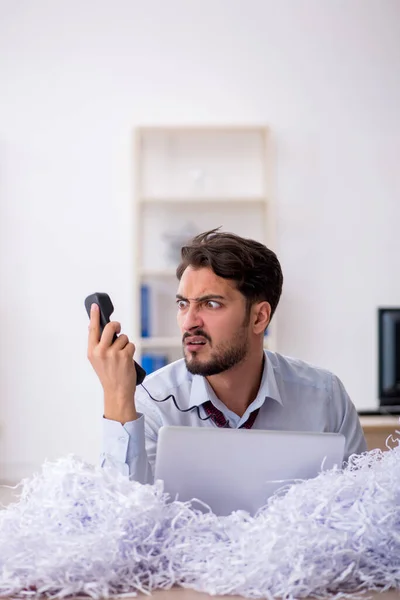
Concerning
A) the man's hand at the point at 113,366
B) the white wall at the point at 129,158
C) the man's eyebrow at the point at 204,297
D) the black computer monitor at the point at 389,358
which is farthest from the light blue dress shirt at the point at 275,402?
the white wall at the point at 129,158

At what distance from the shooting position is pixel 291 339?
453cm

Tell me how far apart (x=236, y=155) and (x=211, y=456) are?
3.43 m

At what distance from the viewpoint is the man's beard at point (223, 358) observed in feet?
6.01

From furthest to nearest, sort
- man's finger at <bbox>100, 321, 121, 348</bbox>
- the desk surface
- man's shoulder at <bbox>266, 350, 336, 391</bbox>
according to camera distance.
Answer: man's shoulder at <bbox>266, 350, 336, 391</bbox>
man's finger at <bbox>100, 321, 121, 348</bbox>
the desk surface

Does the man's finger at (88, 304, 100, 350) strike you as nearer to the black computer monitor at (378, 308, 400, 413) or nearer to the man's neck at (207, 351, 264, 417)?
the man's neck at (207, 351, 264, 417)

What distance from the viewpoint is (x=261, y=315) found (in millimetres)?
2018

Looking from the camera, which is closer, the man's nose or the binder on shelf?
the man's nose

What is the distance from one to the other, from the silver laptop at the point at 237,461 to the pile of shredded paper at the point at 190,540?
8cm

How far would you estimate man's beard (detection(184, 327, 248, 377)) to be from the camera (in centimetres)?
183

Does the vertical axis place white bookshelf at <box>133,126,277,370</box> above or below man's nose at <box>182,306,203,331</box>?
above

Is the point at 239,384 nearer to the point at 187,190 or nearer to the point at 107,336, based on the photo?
the point at 107,336

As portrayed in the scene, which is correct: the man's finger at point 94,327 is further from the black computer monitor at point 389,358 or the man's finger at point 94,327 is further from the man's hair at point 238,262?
the black computer monitor at point 389,358

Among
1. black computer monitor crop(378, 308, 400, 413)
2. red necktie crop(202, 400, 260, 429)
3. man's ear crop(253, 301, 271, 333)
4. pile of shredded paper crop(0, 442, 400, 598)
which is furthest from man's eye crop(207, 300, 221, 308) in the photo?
black computer monitor crop(378, 308, 400, 413)

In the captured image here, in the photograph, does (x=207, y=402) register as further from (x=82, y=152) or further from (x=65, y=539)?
(x=82, y=152)
